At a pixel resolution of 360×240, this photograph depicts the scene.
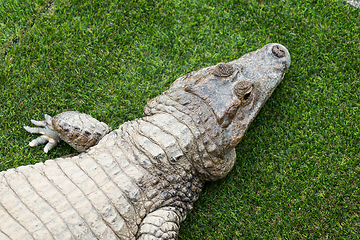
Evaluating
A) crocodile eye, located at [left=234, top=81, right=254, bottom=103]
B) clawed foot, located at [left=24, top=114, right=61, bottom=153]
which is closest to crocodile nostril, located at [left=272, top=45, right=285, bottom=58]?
crocodile eye, located at [left=234, top=81, right=254, bottom=103]

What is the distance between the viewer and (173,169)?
278 centimetres

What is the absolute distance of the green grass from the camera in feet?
11.5

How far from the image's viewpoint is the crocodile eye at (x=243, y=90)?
9.50 ft

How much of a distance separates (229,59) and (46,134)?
2.46 metres

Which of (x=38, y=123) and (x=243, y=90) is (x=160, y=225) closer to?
(x=243, y=90)

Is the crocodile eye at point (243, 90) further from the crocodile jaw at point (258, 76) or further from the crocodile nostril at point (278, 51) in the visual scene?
the crocodile nostril at point (278, 51)

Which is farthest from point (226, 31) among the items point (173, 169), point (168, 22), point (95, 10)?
point (173, 169)

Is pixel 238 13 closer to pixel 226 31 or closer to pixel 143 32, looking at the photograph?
pixel 226 31

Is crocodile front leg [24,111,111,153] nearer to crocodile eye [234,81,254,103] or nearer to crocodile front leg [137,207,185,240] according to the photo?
crocodile front leg [137,207,185,240]

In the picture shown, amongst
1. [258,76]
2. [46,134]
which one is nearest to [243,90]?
[258,76]

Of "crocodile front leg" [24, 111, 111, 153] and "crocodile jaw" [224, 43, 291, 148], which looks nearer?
"crocodile jaw" [224, 43, 291, 148]

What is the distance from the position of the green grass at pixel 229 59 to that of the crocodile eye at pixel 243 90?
2.94 feet

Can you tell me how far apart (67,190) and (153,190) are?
735 mm

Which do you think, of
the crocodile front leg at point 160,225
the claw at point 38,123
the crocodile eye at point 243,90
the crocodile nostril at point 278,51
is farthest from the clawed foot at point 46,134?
the crocodile nostril at point 278,51
